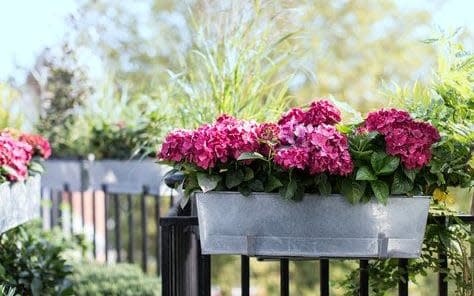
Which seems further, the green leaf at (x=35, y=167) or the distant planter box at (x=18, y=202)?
the green leaf at (x=35, y=167)

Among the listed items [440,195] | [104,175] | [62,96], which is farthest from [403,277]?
[62,96]

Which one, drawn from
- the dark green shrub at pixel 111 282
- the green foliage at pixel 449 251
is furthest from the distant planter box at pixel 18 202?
the green foliage at pixel 449 251

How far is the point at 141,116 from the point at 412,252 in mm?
2648

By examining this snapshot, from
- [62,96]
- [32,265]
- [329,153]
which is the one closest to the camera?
[329,153]

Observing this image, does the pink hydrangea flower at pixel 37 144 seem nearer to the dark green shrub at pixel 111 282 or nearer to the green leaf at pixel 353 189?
the dark green shrub at pixel 111 282

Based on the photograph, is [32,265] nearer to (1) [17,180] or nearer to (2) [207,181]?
(1) [17,180]

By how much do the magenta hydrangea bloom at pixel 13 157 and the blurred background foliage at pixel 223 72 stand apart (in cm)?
55

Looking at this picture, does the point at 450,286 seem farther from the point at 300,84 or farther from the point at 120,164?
the point at 300,84

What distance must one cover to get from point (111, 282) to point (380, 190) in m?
2.52

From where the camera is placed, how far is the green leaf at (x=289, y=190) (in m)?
1.78

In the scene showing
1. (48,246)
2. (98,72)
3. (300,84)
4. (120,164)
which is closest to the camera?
(48,246)

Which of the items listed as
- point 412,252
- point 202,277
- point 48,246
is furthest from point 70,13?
point 412,252

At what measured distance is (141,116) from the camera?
4246 mm

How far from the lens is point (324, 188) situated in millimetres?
1798
